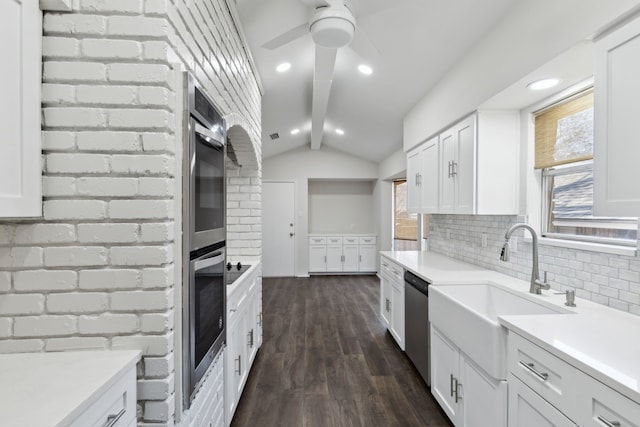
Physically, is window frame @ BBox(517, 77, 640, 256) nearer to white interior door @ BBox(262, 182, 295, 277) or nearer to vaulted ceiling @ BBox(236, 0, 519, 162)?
vaulted ceiling @ BBox(236, 0, 519, 162)

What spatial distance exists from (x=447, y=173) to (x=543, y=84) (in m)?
1.03

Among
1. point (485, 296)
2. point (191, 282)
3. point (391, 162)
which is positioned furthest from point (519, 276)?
point (391, 162)

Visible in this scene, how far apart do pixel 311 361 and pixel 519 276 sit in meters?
1.89

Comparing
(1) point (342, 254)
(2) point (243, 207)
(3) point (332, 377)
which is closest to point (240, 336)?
(3) point (332, 377)

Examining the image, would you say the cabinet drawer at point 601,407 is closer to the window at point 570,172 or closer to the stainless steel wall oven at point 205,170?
the window at point 570,172

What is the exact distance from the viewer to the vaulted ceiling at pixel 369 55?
1.95 m

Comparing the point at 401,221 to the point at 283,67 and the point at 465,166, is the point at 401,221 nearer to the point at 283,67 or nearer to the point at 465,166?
the point at 465,166

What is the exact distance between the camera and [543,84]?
1.84 metres

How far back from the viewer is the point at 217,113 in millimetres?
1467

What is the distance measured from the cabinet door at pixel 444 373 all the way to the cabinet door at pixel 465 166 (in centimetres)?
97

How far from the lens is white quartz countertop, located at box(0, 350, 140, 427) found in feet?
2.32

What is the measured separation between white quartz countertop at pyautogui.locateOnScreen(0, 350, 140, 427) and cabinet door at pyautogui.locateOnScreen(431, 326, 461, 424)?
174 cm

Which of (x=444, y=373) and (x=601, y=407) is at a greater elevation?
(x=601, y=407)

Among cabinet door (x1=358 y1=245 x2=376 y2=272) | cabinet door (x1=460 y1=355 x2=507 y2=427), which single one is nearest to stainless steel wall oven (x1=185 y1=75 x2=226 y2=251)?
cabinet door (x1=460 y1=355 x2=507 y2=427)
